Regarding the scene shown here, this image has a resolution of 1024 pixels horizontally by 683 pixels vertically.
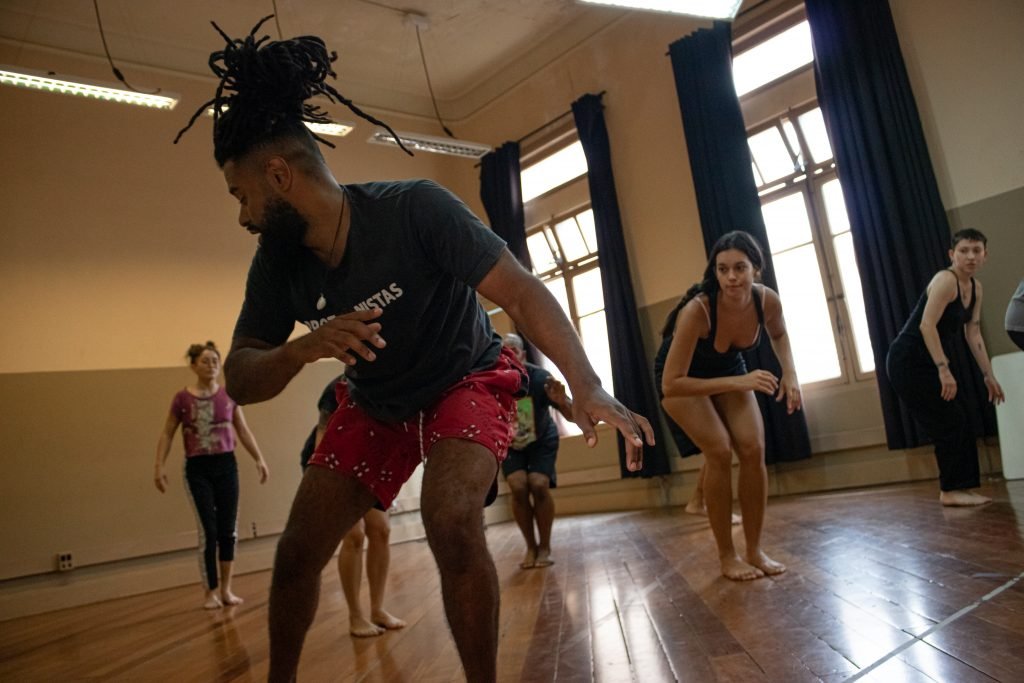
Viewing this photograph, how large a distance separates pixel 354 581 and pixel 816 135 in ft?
18.1

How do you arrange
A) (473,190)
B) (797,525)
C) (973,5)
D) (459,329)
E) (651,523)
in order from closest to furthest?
(459,329)
(797,525)
(973,5)
(651,523)
(473,190)

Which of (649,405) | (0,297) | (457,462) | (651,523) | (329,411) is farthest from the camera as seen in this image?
(649,405)

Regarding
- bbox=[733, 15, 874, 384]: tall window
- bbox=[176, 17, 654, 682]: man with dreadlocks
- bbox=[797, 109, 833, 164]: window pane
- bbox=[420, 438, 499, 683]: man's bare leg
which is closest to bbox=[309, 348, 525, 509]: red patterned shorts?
bbox=[176, 17, 654, 682]: man with dreadlocks

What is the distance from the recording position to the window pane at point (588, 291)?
8680mm

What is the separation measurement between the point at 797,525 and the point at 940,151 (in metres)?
3.23

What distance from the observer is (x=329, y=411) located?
3.45 metres

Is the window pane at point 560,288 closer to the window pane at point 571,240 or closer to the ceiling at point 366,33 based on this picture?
the window pane at point 571,240

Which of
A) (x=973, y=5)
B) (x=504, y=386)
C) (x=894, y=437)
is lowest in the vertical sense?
(x=894, y=437)

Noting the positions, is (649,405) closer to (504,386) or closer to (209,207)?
(209,207)

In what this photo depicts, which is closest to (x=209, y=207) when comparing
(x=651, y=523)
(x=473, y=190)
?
(x=473, y=190)

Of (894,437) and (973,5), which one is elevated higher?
(973,5)

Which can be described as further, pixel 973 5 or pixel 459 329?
pixel 973 5

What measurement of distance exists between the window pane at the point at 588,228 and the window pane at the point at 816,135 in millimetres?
2442

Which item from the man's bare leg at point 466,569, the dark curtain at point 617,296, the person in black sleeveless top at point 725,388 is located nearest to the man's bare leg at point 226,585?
the person in black sleeveless top at point 725,388
